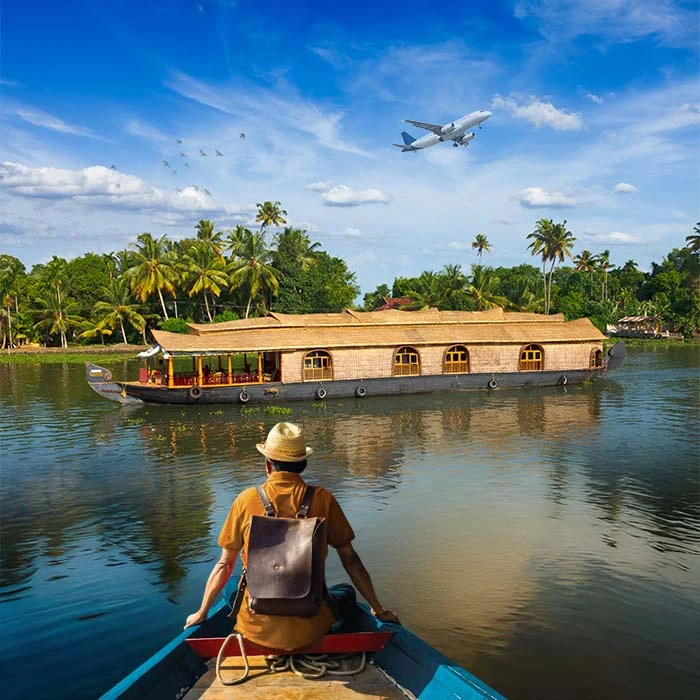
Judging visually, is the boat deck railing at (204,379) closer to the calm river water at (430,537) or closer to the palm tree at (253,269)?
the calm river water at (430,537)

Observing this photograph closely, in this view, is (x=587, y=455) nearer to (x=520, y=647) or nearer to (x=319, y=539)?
(x=520, y=647)

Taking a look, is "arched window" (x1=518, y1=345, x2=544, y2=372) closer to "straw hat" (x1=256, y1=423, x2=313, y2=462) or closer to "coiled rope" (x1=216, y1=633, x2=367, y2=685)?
"coiled rope" (x1=216, y1=633, x2=367, y2=685)

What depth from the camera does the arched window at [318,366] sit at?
82.6ft

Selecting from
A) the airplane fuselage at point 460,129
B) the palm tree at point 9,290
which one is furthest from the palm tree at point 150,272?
the airplane fuselage at point 460,129

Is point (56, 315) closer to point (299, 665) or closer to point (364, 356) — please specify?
point (364, 356)

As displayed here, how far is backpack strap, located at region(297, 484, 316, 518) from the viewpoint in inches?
170

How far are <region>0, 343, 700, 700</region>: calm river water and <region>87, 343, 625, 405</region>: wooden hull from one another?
2.51 metres

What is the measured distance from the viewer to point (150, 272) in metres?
47.4

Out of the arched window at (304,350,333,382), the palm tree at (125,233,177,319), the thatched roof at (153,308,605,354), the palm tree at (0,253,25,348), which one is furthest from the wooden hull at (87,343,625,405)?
the palm tree at (0,253,25,348)

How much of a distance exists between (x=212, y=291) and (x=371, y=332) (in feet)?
82.0

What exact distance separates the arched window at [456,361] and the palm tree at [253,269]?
84.2 ft

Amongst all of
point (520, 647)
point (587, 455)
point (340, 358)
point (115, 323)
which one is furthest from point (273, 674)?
point (115, 323)

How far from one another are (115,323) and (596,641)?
4961cm

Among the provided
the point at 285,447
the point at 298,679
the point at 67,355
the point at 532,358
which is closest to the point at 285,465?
the point at 285,447
